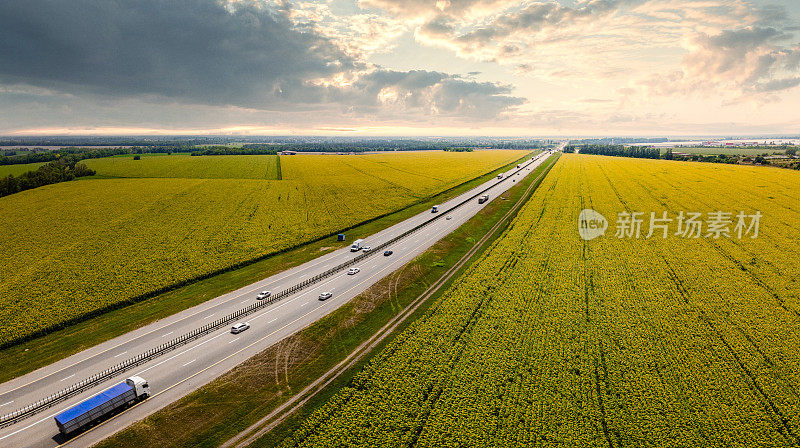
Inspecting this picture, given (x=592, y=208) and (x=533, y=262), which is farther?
(x=592, y=208)

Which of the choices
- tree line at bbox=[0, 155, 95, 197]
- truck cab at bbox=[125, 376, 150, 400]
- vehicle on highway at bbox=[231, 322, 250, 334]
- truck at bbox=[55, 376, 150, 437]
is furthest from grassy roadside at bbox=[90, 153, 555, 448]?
tree line at bbox=[0, 155, 95, 197]

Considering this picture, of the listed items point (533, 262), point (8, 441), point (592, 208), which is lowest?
point (8, 441)

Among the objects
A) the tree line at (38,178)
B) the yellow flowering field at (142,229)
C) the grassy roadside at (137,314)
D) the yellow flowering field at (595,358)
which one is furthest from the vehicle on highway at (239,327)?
the tree line at (38,178)

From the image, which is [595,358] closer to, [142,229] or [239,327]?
[239,327]

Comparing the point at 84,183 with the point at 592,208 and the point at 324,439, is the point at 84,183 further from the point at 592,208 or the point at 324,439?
the point at 592,208

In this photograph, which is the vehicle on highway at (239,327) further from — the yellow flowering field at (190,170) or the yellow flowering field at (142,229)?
the yellow flowering field at (190,170)

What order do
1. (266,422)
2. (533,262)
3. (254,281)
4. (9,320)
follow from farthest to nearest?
1. (533,262)
2. (254,281)
3. (9,320)
4. (266,422)

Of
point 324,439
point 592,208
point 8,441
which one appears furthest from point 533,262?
point 8,441

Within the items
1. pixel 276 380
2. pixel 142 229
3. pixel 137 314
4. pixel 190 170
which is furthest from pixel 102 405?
pixel 190 170
